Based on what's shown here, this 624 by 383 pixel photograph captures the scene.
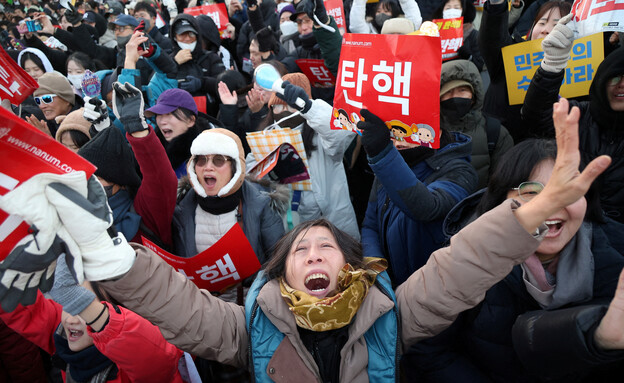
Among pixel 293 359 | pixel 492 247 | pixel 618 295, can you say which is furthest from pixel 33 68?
pixel 618 295

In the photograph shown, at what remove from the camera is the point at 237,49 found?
702 centimetres

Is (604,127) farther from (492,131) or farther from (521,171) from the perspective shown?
(521,171)

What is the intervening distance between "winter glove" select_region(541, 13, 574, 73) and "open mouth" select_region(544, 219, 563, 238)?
1354 millimetres

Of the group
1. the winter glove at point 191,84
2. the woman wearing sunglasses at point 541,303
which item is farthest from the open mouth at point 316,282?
the winter glove at point 191,84

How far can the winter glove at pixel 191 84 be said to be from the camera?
14.8ft

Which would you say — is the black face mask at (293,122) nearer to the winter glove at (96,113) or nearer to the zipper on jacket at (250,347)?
the winter glove at (96,113)

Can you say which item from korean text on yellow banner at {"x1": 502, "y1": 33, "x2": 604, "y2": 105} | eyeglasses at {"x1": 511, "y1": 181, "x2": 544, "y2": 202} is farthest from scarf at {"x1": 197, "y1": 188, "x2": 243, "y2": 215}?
korean text on yellow banner at {"x1": 502, "y1": 33, "x2": 604, "y2": 105}

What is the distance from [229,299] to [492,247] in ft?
5.62

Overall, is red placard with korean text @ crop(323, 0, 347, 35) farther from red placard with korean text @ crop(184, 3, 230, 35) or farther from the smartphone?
the smartphone

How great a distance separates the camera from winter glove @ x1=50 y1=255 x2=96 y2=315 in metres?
1.33

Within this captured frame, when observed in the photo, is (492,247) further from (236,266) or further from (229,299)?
(229,299)

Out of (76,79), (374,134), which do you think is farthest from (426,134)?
(76,79)

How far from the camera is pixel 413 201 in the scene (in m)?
2.02

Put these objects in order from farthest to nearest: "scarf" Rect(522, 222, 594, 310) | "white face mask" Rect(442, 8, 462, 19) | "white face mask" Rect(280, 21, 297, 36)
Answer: "white face mask" Rect(280, 21, 297, 36), "white face mask" Rect(442, 8, 462, 19), "scarf" Rect(522, 222, 594, 310)
